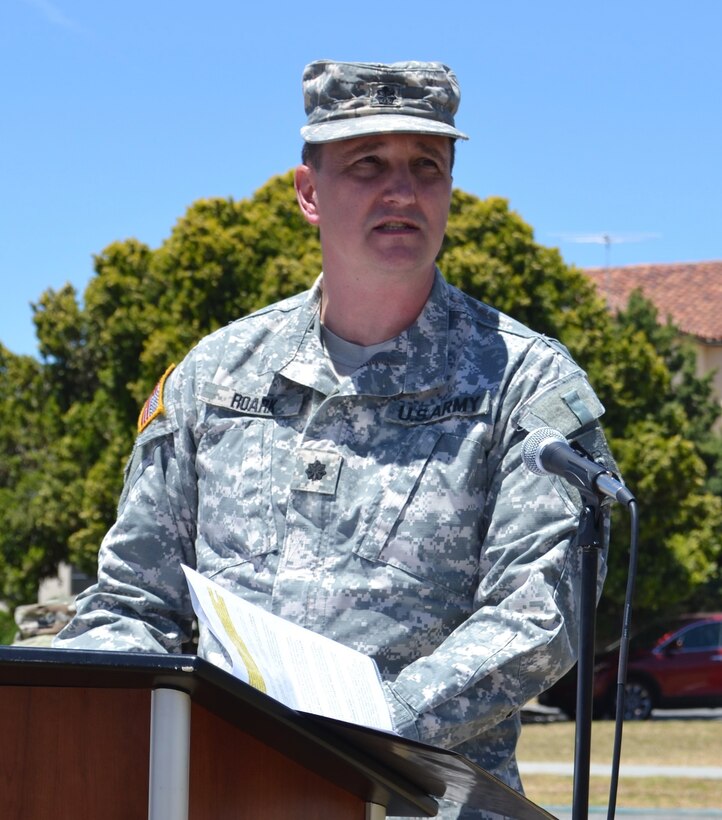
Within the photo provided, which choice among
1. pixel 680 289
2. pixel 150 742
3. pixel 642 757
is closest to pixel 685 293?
pixel 680 289

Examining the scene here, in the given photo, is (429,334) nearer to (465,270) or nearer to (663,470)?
(465,270)

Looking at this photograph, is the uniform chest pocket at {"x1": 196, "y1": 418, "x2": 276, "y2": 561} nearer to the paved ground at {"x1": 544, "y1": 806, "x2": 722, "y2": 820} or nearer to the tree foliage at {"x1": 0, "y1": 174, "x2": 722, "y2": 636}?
the paved ground at {"x1": 544, "y1": 806, "x2": 722, "y2": 820}

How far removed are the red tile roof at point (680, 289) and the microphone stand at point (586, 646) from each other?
3929cm

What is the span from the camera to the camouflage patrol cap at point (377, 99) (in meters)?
2.83

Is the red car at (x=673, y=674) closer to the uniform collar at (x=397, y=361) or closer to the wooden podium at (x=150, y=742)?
the uniform collar at (x=397, y=361)

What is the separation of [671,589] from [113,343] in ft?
32.5

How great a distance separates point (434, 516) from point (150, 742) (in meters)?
1.20

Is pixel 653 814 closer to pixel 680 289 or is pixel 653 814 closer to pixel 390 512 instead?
pixel 390 512

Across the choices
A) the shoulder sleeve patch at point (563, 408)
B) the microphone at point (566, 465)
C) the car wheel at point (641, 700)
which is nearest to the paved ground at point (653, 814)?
the shoulder sleeve patch at point (563, 408)

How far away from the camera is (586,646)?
231 centimetres

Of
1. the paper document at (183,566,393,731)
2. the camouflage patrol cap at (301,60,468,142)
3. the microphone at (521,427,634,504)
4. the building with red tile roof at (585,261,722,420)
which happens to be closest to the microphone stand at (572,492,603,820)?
the microphone at (521,427,634,504)

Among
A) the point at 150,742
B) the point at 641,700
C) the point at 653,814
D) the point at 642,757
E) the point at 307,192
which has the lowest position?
the point at 641,700

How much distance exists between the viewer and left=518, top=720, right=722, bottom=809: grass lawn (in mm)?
10977

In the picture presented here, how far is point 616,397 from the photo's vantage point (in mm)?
22500
